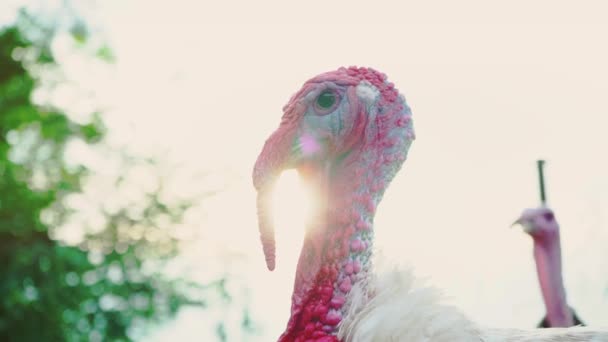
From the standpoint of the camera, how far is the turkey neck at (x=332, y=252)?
90.0 inches

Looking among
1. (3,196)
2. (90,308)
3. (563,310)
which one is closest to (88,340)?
(90,308)

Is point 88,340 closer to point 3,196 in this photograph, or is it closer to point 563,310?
point 3,196

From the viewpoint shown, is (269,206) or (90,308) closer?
(269,206)

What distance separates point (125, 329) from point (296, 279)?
10.6 meters

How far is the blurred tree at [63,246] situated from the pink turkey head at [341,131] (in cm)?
947

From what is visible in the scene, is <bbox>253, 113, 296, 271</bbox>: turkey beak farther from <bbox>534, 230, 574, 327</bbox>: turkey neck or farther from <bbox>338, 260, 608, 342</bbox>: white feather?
<bbox>534, 230, 574, 327</bbox>: turkey neck

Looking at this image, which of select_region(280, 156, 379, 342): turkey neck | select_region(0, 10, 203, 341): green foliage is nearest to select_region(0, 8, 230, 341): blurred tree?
select_region(0, 10, 203, 341): green foliage

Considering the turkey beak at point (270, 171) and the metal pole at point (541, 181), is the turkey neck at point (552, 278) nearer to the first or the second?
the metal pole at point (541, 181)

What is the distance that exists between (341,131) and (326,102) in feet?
0.35

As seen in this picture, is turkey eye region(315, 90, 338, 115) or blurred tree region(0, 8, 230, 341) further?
blurred tree region(0, 8, 230, 341)

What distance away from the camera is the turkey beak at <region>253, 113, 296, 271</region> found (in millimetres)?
2348

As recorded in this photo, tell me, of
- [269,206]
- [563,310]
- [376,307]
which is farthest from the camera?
[563,310]

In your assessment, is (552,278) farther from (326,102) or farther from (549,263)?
(326,102)

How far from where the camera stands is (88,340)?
12.2 meters
